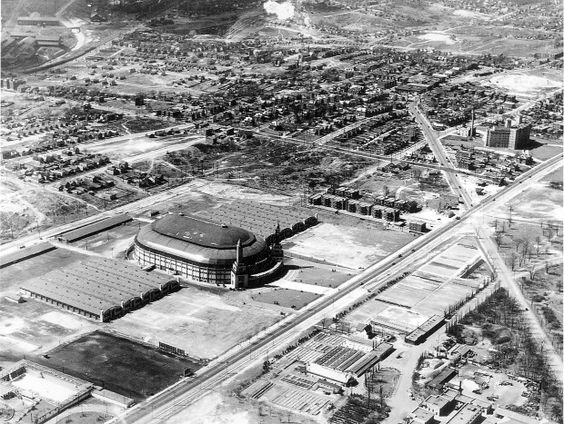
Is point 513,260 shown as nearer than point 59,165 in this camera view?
Yes

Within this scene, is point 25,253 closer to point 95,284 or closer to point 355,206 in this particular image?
point 95,284

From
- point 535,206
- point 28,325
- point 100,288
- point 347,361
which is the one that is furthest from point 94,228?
point 535,206

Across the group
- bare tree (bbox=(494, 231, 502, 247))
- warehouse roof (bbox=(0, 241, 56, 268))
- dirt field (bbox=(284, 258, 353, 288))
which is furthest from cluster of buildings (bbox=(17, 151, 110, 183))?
bare tree (bbox=(494, 231, 502, 247))

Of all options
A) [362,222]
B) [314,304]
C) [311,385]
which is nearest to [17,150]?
[362,222]

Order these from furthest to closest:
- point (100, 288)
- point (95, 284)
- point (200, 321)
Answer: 1. point (95, 284)
2. point (100, 288)
3. point (200, 321)

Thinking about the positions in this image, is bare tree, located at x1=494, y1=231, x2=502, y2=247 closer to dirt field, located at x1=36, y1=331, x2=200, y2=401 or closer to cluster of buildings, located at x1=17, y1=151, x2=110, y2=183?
dirt field, located at x1=36, y1=331, x2=200, y2=401

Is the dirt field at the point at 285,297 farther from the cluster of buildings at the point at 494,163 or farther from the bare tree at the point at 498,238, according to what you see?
the cluster of buildings at the point at 494,163

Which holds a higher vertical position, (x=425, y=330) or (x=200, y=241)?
(x=200, y=241)
